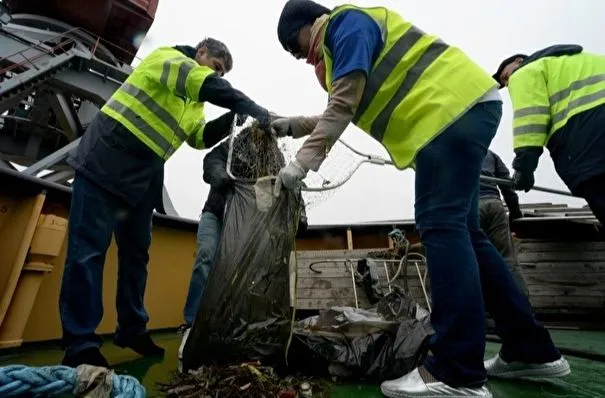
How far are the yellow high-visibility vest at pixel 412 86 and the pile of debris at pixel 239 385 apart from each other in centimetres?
82

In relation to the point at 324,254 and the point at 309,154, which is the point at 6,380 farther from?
the point at 324,254

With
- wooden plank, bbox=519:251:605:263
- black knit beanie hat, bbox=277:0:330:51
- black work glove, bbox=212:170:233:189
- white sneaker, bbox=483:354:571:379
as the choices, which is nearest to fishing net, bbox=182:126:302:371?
black knit beanie hat, bbox=277:0:330:51

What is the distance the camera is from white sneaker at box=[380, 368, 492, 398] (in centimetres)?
108

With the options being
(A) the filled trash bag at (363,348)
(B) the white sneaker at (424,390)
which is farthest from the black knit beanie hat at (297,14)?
(B) the white sneaker at (424,390)

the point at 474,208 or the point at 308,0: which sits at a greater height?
the point at 308,0

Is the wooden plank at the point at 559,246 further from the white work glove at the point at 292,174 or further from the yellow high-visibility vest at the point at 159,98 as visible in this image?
the yellow high-visibility vest at the point at 159,98

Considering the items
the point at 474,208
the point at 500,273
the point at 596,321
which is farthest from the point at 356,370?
the point at 596,321

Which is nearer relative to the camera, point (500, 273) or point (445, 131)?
point (445, 131)

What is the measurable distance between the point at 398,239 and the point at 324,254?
739 millimetres

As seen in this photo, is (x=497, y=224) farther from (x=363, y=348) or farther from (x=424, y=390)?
(x=424, y=390)

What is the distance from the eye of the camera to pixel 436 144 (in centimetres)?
120

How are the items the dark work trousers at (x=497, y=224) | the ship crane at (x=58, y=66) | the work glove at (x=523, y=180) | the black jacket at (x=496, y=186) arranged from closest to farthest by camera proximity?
1. the work glove at (x=523, y=180)
2. the dark work trousers at (x=497, y=224)
3. the black jacket at (x=496, y=186)
4. the ship crane at (x=58, y=66)

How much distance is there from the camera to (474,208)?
1.52 metres

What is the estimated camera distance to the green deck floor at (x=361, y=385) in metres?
1.27
